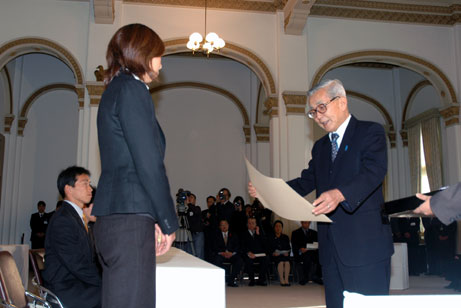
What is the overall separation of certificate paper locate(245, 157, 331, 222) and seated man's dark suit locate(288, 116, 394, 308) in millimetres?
178

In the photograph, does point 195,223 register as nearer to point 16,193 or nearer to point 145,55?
point 16,193

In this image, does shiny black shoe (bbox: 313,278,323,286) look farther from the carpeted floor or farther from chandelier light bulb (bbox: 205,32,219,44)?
chandelier light bulb (bbox: 205,32,219,44)

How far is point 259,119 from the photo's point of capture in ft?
42.3

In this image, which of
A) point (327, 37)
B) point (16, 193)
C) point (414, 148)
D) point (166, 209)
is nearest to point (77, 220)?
point (166, 209)

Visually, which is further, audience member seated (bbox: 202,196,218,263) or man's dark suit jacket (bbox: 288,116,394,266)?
audience member seated (bbox: 202,196,218,263)

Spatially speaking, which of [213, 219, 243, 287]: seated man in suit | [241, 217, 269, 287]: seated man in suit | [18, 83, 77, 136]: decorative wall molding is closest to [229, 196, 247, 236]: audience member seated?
[241, 217, 269, 287]: seated man in suit

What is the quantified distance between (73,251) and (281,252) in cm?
611

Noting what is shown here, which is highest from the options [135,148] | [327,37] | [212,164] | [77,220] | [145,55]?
[327,37]

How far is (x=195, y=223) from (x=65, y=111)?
19.3 feet

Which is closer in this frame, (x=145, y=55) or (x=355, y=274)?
(x=145, y=55)

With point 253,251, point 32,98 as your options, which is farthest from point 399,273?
point 32,98

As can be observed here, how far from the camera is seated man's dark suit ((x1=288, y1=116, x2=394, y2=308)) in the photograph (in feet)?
7.13

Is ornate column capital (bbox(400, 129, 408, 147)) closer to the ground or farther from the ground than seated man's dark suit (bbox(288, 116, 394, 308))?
farther from the ground

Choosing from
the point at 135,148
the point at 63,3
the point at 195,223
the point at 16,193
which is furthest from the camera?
the point at 16,193
